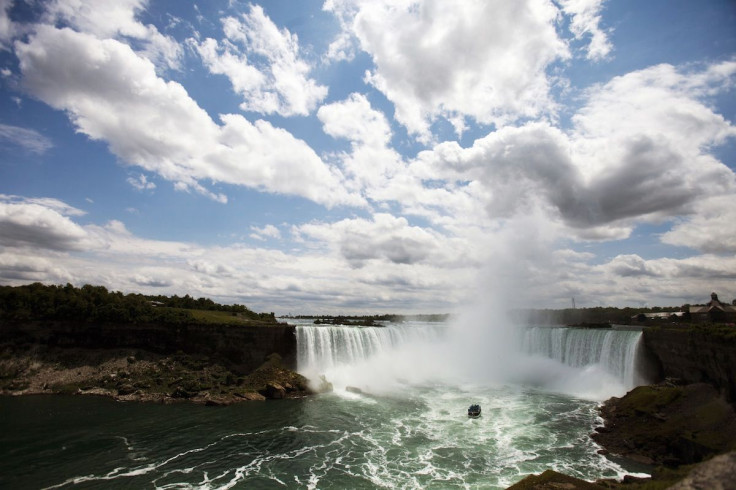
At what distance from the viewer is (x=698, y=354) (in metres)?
33.5

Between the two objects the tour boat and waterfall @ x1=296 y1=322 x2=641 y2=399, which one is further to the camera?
waterfall @ x1=296 y1=322 x2=641 y2=399

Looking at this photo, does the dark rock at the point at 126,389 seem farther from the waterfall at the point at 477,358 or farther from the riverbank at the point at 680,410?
the riverbank at the point at 680,410

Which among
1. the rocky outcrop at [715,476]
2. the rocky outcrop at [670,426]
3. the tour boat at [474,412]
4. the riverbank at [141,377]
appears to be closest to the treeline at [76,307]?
the riverbank at [141,377]

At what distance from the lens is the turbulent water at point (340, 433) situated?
22.2 metres

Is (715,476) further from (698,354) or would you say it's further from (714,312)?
(714,312)

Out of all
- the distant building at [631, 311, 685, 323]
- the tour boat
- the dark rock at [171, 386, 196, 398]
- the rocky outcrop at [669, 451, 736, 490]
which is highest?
the rocky outcrop at [669, 451, 736, 490]

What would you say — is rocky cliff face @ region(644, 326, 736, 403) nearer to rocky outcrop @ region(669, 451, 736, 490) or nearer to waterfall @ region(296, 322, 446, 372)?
rocky outcrop @ region(669, 451, 736, 490)

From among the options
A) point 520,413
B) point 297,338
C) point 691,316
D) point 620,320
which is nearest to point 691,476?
point 520,413

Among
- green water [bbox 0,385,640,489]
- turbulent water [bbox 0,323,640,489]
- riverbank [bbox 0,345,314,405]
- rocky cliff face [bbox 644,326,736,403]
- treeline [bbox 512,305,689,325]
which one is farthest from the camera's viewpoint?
treeline [bbox 512,305,689,325]

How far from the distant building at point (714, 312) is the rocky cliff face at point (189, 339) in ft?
197

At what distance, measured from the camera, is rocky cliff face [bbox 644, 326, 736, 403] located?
2950 centimetres

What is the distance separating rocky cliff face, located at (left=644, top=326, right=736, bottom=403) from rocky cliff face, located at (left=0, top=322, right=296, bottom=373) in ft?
146

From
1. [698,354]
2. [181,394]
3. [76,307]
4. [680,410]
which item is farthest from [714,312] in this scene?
[76,307]

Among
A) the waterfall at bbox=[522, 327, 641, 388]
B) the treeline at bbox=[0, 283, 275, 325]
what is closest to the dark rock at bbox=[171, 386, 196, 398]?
the treeline at bbox=[0, 283, 275, 325]
